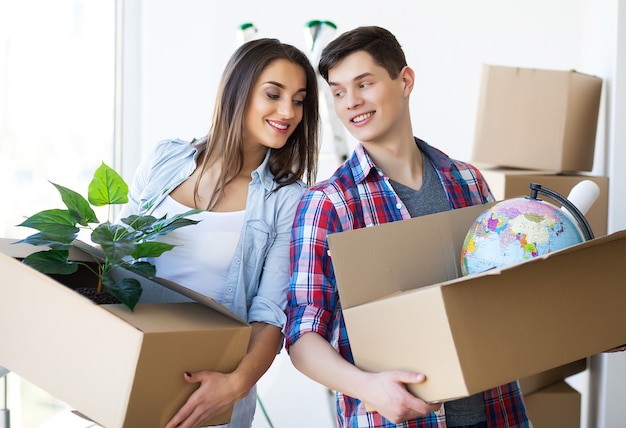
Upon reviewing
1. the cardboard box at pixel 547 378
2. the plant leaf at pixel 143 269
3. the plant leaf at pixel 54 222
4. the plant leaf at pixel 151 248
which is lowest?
the cardboard box at pixel 547 378

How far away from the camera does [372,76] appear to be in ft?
4.80

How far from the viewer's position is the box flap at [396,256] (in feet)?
3.79

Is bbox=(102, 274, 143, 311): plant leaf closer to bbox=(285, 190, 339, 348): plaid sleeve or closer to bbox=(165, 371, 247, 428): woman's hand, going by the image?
bbox=(165, 371, 247, 428): woman's hand

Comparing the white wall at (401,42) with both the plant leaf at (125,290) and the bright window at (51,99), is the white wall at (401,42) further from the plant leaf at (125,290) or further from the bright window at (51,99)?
the plant leaf at (125,290)

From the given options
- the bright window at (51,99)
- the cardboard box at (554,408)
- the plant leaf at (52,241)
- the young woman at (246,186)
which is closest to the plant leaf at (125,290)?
the plant leaf at (52,241)

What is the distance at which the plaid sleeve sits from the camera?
131 centimetres

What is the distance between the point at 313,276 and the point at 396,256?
7.4 inches

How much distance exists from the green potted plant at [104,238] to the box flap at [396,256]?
0.27 meters

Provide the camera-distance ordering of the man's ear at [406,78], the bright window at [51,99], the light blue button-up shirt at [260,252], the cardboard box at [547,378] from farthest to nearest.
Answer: the cardboard box at [547,378] < the bright window at [51,99] < the man's ear at [406,78] < the light blue button-up shirt at [260,252]

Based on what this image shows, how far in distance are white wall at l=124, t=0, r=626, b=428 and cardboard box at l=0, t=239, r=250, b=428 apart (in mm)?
2083

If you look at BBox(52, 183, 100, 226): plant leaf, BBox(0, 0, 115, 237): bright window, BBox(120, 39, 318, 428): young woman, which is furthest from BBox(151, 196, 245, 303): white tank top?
BBox(0, 0, 115, 237): bright window

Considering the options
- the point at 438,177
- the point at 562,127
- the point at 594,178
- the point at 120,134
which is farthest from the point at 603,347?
the point at 120,134

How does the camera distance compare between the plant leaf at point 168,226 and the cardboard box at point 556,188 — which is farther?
the cardboard box at point 556,188

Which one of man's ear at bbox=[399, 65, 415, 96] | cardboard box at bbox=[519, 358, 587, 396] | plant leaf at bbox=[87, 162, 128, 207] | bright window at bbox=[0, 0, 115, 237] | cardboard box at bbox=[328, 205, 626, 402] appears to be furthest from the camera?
cardboard box at bbox=[519, 358, 587, 396]
